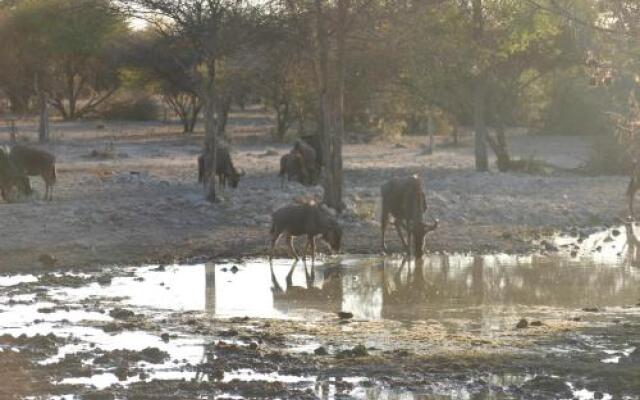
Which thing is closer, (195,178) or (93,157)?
(195,178)

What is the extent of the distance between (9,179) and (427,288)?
10.0 meters

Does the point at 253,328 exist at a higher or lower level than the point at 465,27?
lower

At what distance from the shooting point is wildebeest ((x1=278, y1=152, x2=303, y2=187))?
27.5 m

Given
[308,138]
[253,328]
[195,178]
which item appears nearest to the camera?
[253,328]

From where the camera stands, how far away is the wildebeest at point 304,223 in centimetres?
1808

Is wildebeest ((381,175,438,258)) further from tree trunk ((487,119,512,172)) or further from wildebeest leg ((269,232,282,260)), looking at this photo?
tree trunk ((487,119,512,172))

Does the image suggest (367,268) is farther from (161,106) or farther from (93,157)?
(161,106)

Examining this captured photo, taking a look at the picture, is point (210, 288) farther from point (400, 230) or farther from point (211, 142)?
point (211, 142)

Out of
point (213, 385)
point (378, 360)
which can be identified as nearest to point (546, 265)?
point (378, 360)

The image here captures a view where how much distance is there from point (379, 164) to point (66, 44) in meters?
16.6

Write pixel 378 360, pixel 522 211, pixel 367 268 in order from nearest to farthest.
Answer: pixel 378 360 < pixel 367 268 < pixel 522 211

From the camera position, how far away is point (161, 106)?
5784 cm

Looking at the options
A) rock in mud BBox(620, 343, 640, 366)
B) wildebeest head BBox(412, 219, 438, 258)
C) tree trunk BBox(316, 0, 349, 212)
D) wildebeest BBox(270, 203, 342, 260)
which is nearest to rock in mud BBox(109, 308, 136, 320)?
wildebeest BBox(270, 203, 342, 260)

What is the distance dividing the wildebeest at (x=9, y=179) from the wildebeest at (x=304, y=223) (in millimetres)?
6393
